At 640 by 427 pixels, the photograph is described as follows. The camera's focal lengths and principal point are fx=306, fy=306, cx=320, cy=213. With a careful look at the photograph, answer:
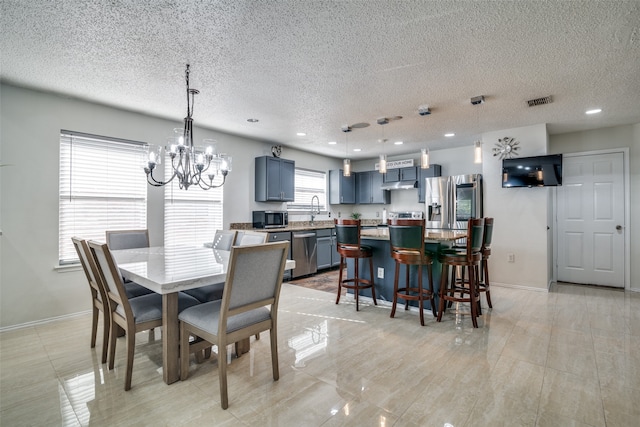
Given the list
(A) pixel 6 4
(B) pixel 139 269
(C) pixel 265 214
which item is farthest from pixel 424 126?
(A) pixel 6 4

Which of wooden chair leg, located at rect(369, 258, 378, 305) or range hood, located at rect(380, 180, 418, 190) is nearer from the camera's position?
wooden chair leg, located at rect(369, 258, 378, 305)

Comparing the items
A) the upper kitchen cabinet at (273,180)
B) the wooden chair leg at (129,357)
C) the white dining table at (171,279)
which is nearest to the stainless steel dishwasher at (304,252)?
the upper kitchen cabinet at (273,180)

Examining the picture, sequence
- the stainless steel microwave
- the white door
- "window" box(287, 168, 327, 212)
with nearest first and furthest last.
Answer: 1. the white door
2. the stainless steel microwave
3. "window" box(287, 168, 327, 212)

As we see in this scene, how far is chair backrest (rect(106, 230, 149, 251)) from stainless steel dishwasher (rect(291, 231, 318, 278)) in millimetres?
2333

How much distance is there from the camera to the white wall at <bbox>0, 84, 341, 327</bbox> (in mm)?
3068

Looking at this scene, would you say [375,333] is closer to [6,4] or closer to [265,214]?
[265,214]

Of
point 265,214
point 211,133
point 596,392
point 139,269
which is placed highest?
point 211,133

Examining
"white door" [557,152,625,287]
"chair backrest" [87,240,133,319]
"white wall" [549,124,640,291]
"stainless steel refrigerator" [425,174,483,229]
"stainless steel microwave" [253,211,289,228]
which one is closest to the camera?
"chair backrest" [87,240,133,319]

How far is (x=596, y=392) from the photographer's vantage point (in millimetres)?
1940

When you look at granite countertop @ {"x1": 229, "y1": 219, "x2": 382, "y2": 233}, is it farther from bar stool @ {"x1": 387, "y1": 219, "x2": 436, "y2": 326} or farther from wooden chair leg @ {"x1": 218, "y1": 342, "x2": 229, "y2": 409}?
wooden chair leg @ {"x1": 218, "y1": 342, "x2": 229, "y2": 409}

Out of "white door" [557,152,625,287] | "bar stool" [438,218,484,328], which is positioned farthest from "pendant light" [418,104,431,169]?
"white door" [557,152,625,287]

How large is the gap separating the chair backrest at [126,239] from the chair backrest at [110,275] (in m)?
1.15

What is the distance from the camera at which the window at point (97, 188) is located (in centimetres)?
344

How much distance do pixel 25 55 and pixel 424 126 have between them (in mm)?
4458
